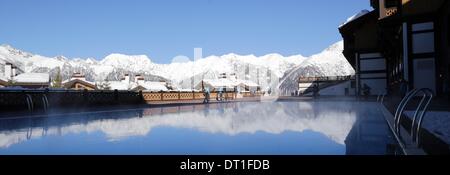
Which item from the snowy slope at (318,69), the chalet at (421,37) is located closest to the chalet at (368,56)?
the chalet at (421,37)

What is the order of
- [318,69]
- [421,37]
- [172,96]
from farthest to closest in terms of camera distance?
1. [318,69]
2. [172,96]
3. [421,37]

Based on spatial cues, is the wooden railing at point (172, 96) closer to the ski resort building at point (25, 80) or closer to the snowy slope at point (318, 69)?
the ski resort building at point (25, 80)

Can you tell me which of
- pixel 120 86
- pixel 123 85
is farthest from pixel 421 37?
pixel 120 86

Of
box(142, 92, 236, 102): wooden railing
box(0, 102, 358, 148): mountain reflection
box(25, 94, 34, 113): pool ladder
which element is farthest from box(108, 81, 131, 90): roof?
box(0, 102, 358, 148): mountain reflection

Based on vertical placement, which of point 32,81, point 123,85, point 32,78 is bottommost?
point 123,85

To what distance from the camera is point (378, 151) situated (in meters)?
4.23

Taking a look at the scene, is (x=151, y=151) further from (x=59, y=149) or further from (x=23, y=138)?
(x=23, y=138)

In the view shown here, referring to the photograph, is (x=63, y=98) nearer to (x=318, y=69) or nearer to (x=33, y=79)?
(x=33, y=79)

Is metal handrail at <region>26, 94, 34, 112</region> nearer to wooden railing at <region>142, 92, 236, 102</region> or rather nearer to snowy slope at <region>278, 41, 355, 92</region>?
wooden railing at <region>142, 92, 236, 102</region>
